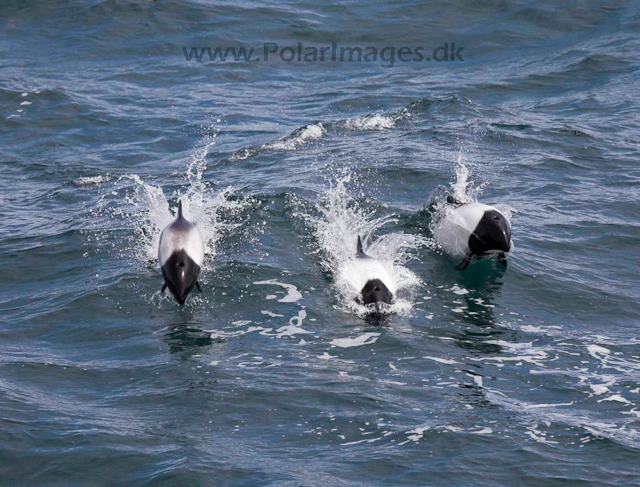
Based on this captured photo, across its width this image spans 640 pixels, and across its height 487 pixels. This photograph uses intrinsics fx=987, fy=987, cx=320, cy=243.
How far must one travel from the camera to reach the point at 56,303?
14.8 m

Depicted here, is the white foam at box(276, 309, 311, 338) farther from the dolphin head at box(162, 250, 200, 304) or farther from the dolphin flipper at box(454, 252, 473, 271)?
the dolphin flipper at box(454, 252, 473, 271)

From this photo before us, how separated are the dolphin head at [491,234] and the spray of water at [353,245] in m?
1.13

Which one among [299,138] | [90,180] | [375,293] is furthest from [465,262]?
[90,180]

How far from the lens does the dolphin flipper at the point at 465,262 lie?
15.7m

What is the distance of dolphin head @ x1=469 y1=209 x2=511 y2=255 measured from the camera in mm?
15312

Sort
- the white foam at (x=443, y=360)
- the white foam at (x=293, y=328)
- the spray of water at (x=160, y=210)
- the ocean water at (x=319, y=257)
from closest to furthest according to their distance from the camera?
the ocean water at (x=319, y=257) → the white foam at (x=443, y=360) → the white foam at (x=293, y=328) → the spray of water at (x=160, y=210)

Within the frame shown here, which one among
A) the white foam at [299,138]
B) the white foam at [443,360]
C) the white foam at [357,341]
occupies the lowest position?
the white foam at [443,360]

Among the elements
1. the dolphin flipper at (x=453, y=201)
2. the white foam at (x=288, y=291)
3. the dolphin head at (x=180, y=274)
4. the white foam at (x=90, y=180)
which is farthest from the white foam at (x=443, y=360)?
the white foam at (x=90, y=180)

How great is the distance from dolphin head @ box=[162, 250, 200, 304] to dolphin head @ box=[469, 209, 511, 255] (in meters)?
4.56

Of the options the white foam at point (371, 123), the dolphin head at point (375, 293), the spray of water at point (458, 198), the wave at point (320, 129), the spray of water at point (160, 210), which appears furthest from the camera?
the white foam at point (371, 123)

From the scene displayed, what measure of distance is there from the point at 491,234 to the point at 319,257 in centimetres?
284

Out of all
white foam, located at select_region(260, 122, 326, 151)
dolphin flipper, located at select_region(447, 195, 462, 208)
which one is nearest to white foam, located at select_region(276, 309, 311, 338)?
dolphin flipper, located at select_region(447, 195, 462, 208)

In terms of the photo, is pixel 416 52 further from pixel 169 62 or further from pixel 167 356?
pixel 167 356

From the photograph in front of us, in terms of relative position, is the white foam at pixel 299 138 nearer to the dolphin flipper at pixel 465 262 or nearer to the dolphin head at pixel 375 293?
the dolphin flipper at pixel 465 262
